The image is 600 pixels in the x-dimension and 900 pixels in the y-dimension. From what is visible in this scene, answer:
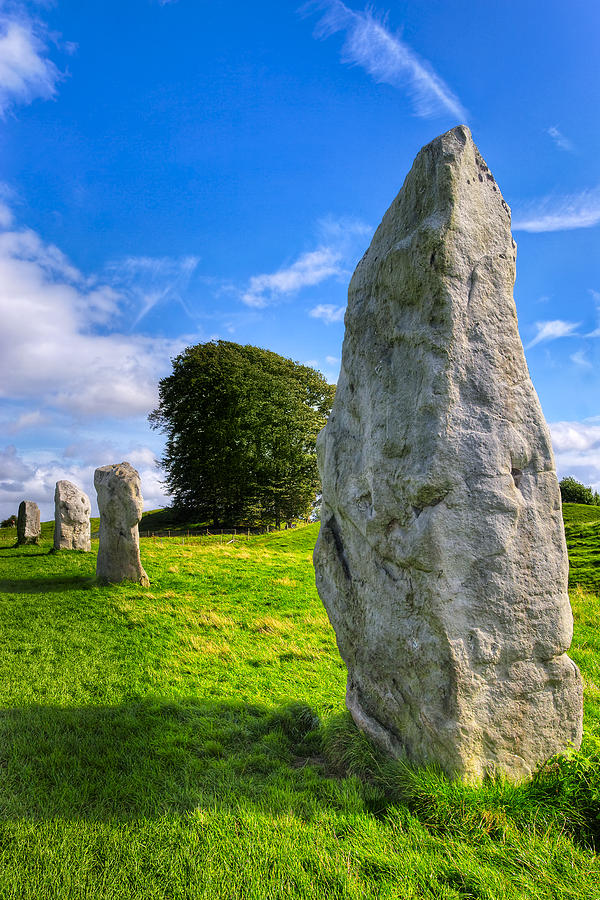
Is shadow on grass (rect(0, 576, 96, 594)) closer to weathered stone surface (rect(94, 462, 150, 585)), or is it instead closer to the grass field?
weathered stone surface (rect(94, 462, 150, 585))

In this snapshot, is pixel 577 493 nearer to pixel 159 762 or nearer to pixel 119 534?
pixel 119 534

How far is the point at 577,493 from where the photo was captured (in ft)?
120

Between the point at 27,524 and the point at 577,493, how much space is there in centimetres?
3393

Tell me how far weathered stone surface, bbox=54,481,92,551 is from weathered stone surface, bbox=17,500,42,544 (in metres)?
2.77

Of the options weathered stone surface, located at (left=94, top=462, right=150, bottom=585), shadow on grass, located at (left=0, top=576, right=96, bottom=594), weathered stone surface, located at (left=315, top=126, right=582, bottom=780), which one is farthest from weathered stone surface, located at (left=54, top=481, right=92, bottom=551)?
weathered stone surface, located at (left=315, top=126, right=582, bottom=780)

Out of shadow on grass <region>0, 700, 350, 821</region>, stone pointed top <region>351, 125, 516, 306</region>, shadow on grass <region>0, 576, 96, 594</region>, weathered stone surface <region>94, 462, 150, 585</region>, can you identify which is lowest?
shadow on grass <region>0, 700, 350, 821</region>

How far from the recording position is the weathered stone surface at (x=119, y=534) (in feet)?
49.6

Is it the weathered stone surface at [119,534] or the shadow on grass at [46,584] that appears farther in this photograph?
the weathered stone surface at [119,534]

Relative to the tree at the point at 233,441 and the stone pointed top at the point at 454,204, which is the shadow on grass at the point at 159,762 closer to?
the stone pointed top at the point at 454,204

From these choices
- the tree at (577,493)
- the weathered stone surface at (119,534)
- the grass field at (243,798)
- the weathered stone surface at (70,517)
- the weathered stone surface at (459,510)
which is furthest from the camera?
the tree at (577,493)

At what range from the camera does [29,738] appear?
6.27 metres

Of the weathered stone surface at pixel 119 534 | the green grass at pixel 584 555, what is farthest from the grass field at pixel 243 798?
the green grass at pixel 584 555

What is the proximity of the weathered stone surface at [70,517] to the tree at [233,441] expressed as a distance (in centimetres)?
1617

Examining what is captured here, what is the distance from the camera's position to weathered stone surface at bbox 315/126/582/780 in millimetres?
4441
